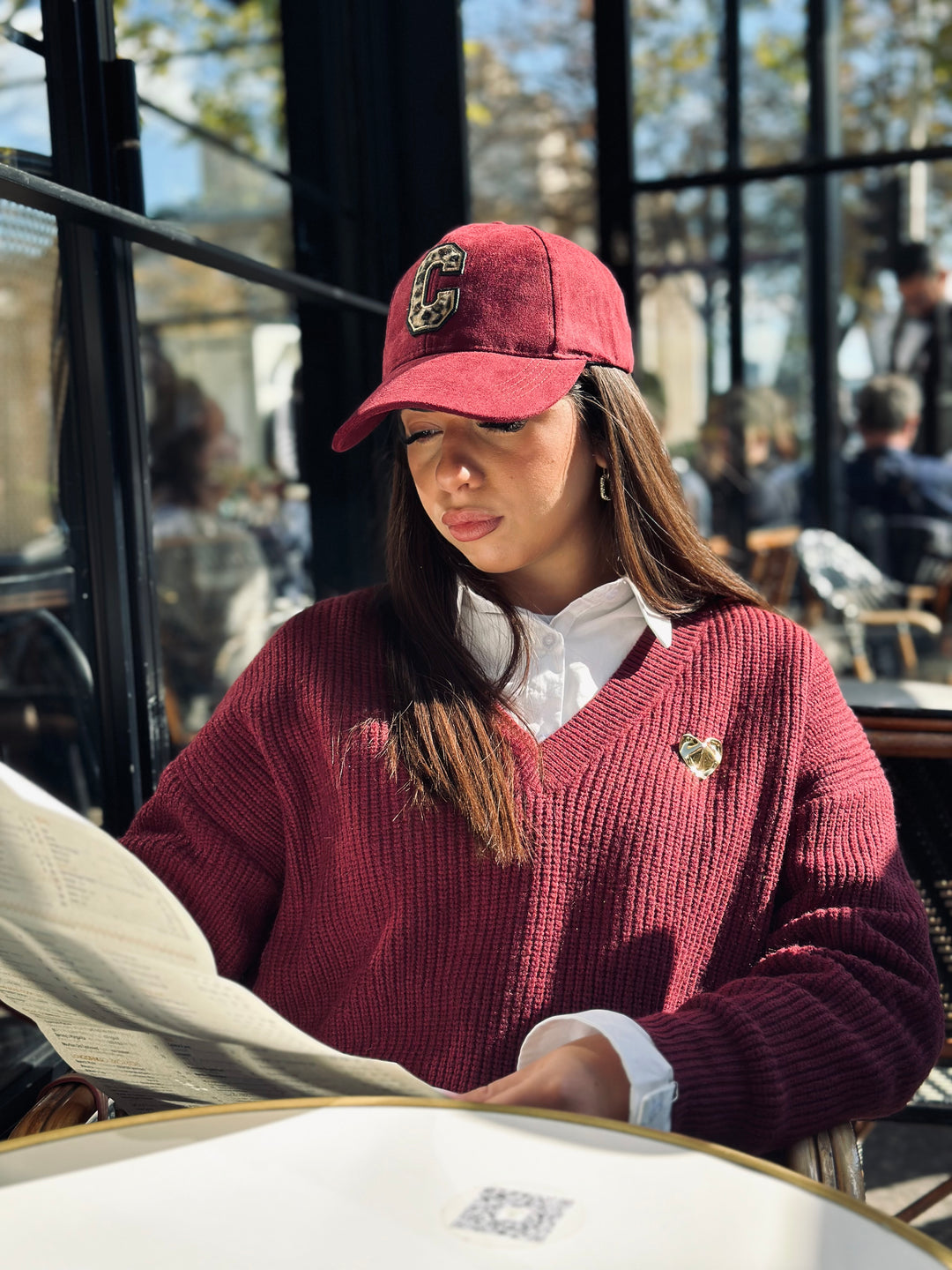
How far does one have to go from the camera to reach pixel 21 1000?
3.42 feet

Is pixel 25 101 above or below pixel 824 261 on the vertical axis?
below

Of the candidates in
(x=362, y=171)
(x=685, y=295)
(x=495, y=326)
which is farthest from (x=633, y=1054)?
(x=685, y=295)

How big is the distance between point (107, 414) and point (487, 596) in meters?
0.57

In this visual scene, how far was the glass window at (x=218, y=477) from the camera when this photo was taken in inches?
174

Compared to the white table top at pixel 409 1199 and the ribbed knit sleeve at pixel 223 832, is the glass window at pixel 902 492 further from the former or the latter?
the white table top at pixel 409 1199

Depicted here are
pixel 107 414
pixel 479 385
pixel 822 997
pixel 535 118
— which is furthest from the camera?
pixel 535 118

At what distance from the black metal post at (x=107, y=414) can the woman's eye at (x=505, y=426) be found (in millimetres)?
561

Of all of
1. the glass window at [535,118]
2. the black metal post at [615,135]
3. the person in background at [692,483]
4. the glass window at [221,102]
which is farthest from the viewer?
the glass window at [535,118]

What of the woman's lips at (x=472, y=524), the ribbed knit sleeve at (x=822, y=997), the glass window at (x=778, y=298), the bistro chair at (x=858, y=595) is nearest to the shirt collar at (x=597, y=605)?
the woman's lips at (x=472, y=524)

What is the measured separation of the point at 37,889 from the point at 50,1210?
0.21 meters

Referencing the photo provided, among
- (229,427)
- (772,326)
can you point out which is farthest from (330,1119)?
(772,326)

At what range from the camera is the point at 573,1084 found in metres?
1.02

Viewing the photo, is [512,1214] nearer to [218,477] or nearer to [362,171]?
Answer: [362,171]

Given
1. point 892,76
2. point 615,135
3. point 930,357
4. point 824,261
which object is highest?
point 892,76
